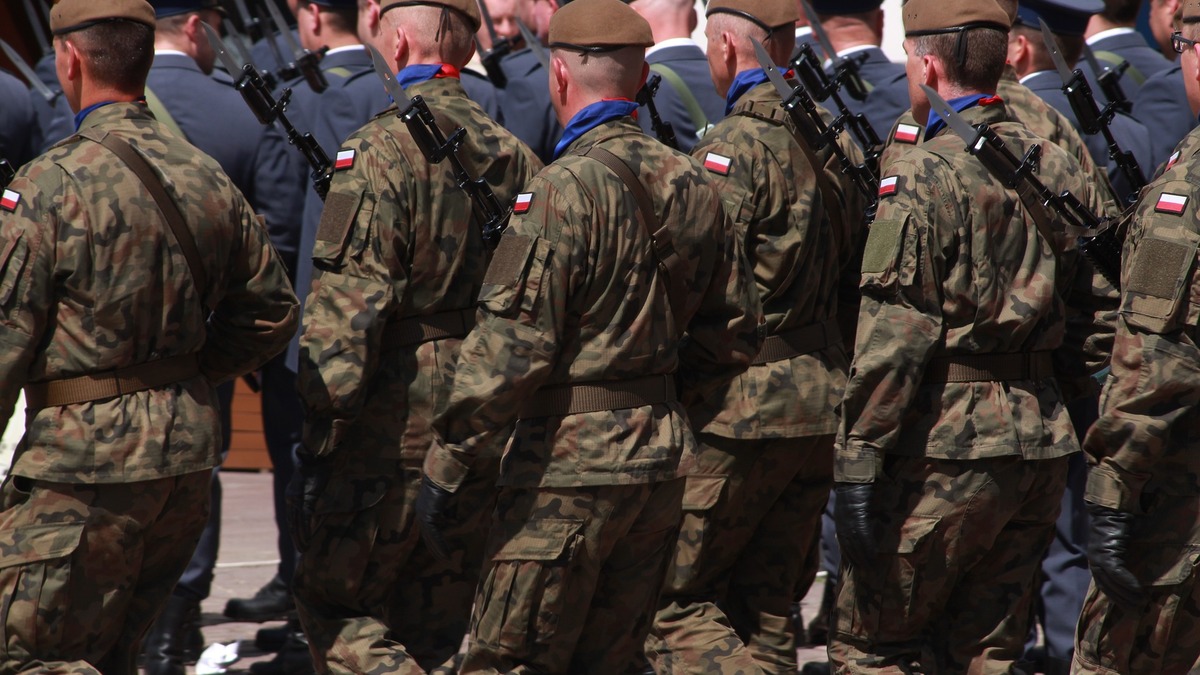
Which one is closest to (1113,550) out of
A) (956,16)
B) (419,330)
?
(956,16)

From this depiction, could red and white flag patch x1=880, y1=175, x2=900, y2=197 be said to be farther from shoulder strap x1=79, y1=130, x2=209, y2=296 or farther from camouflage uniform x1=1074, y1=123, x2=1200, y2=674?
shoulder strap x1=79, y1=130, x2=209, y2=296

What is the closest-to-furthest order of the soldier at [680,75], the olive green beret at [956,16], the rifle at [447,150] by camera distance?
1. the olive green beret at [956,16]
2. the rifle at [447,150]
3. the soldier at [680,75]

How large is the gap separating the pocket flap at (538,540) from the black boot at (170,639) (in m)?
2.09

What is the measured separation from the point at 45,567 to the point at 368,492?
1.01 metres

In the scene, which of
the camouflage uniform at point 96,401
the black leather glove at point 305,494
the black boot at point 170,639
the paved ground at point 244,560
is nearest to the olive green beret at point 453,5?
the camouflage uniform at point 96,401

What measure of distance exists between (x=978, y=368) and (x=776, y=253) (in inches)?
35.9

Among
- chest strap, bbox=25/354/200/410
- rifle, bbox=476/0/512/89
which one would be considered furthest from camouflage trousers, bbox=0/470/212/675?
rifle, bbox=476/0/512/89

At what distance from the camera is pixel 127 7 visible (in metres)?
4.19

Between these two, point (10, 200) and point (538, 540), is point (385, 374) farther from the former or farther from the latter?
point (10, 200)

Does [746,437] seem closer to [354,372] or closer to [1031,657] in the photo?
[354,372]

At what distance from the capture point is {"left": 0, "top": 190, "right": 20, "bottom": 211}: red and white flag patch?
3998 mm

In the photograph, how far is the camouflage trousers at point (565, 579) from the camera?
13.1ft

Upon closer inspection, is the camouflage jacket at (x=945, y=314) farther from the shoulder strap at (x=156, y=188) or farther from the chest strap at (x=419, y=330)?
the shoulder strap at (x=156, y=188)

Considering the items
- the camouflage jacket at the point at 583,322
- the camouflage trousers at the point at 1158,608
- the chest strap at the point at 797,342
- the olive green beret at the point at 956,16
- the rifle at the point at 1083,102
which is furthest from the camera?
the rifle at the point at 1083,102
